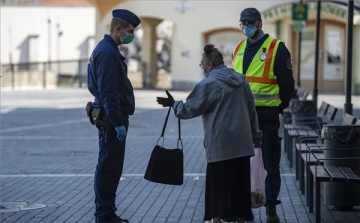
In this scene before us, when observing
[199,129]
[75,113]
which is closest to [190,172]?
[199,129]

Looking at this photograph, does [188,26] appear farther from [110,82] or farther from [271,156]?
[110,82]

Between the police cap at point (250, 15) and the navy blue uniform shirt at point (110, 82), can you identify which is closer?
the navy blue uniform shirt at point (110, 82)

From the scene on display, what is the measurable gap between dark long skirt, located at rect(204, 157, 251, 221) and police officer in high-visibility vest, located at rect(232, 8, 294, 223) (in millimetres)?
1090

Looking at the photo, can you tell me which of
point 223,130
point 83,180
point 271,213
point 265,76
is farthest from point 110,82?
point 83,180

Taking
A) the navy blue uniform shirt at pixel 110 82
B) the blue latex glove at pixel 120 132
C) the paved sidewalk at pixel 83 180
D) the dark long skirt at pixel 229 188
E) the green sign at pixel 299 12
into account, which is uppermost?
the green sign at pixel 299 12

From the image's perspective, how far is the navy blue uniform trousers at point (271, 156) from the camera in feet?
32.3

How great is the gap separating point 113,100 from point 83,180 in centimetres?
462

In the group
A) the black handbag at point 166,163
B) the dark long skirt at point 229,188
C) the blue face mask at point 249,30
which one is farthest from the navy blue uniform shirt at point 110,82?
the blue face mask at point 249,30

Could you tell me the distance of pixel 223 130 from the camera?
8.64 meters

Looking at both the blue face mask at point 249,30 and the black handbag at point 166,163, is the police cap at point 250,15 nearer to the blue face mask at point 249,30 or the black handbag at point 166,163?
the blue face mask at point 249,30

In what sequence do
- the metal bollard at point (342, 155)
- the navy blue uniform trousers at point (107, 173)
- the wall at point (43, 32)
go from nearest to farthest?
1. the navy blue uniform trousers at point (107, 173)
2. the metal bollard at point (342, 155)
3. the wall at point (43, 32)

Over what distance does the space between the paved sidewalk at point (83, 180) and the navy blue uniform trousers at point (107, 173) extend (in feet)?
2.40

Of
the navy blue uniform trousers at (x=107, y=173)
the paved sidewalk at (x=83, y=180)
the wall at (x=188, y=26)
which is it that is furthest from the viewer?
the wall at (x=188, y=26)

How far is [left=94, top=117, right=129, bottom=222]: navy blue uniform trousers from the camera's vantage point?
9.26 meters
